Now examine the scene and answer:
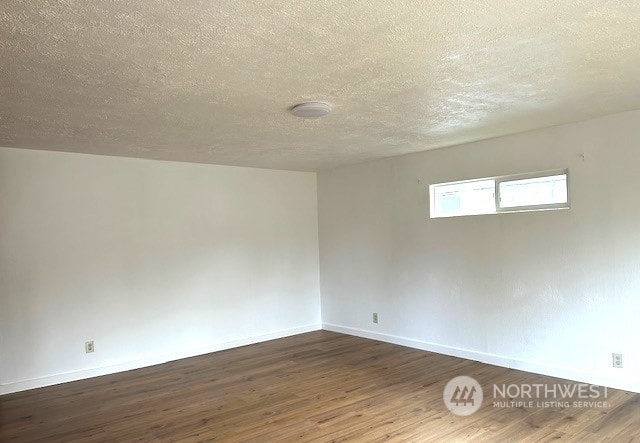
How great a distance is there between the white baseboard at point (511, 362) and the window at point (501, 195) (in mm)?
1424

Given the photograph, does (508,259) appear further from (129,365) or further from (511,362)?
(129,365)

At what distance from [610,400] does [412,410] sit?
1.50 metres

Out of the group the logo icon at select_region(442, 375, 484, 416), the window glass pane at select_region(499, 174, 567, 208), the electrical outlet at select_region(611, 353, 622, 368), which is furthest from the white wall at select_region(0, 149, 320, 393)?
the electrical outlet at select_region(611, 353, 622, 368)

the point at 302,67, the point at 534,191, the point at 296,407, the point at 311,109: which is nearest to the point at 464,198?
the point at 534,191

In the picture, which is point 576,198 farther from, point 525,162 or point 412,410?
point 412,410

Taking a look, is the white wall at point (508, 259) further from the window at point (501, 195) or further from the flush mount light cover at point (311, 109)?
the flush mount light cover at point (311, 109)

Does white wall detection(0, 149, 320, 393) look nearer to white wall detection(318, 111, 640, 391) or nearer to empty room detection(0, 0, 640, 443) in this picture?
empty room detection(0, 0, 640, 443)

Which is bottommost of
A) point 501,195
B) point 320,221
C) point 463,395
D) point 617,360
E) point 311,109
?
point 463,395

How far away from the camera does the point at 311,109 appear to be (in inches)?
116

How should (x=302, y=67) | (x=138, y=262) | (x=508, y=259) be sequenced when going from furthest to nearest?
1. (x=138, y=262)
2. (x=508, y=259)
3. (x=302, y=67)

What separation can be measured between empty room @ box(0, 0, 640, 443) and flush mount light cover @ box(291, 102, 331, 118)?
2cm

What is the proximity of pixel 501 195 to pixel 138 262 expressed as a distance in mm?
3839

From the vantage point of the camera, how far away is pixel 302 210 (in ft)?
20.2

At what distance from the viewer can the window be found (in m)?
3.89
